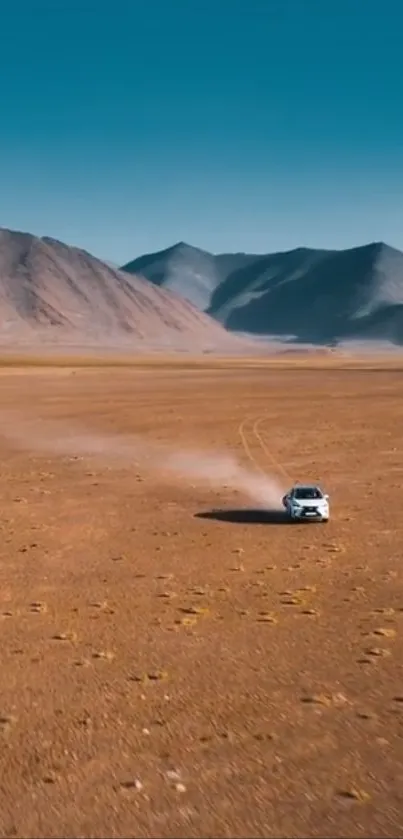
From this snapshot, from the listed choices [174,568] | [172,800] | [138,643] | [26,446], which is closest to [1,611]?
[138,643]

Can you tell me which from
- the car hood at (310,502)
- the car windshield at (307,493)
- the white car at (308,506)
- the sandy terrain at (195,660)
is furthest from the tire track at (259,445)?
the car hood at (310,502)

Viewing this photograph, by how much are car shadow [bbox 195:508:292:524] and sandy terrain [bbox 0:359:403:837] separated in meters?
0.10

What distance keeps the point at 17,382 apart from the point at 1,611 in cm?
8052

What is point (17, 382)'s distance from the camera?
97625mm

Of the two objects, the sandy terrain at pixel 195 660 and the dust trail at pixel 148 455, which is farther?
the dust trail at pixel 148 455

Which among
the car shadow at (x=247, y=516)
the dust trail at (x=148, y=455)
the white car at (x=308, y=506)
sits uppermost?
the white car at (x=308, y=506)

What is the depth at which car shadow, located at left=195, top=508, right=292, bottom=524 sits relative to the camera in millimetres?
28156

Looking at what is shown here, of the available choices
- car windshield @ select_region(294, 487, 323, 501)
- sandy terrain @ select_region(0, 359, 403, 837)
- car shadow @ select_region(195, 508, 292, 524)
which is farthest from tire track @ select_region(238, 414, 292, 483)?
car windshield @ select_region(294, 487, 323, 501)

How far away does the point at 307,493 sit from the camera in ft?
93.1

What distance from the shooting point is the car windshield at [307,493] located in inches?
1110

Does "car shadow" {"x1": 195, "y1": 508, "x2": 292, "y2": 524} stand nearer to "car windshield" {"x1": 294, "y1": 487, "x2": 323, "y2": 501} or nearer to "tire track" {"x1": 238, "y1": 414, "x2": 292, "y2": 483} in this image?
"car windshield" {"x1": 294, "y1": 487, "x2": 323, "y2": 501}

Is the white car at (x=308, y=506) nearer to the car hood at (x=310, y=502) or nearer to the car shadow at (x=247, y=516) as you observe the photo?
the car hood at (x=310, y=502)

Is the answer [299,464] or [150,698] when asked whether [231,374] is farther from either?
[150,698]

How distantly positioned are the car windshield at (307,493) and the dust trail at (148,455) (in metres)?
2.73
